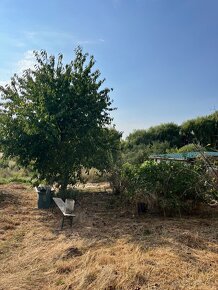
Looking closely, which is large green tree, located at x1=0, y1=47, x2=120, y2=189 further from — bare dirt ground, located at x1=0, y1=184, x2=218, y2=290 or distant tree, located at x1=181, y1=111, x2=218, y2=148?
distant tree, located at x1=181, y1=111, x2=218, y2=148

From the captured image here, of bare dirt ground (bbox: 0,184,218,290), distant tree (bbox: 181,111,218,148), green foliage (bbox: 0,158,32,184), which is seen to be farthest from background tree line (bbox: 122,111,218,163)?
bare dirt ground (bbox: 0,184,218,290)

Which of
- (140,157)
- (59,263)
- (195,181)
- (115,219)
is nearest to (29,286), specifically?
(59,263)

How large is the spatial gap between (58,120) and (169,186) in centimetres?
384

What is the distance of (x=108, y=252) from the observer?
4.39m

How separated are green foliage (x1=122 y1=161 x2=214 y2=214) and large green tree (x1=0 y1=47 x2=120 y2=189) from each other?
209 centimetres

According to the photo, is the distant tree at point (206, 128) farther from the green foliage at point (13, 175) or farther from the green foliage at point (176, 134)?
the green foliage at point (13, 175)

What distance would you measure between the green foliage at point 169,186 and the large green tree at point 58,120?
209 cm

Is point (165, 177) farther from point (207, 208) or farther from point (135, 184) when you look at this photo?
point (207, 208)

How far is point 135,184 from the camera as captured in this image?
734 cm

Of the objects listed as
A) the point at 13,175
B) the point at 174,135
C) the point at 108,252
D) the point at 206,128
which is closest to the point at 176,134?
the point at 174,135

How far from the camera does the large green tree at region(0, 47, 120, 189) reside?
840 cm

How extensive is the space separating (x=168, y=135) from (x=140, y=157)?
27.5ft

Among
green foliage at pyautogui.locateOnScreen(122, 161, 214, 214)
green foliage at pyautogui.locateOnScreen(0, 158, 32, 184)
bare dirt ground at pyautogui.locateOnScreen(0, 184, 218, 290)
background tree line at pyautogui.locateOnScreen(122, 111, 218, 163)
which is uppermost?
background tree line at pyautogui.locateOnScreen(122, 111, 218, 163)

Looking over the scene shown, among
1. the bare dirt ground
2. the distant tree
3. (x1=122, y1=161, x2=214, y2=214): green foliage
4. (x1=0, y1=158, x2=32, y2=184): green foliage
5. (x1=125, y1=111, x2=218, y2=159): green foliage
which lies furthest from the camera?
(x1=125, y1=111, x2=218, y2=159): green foliage
